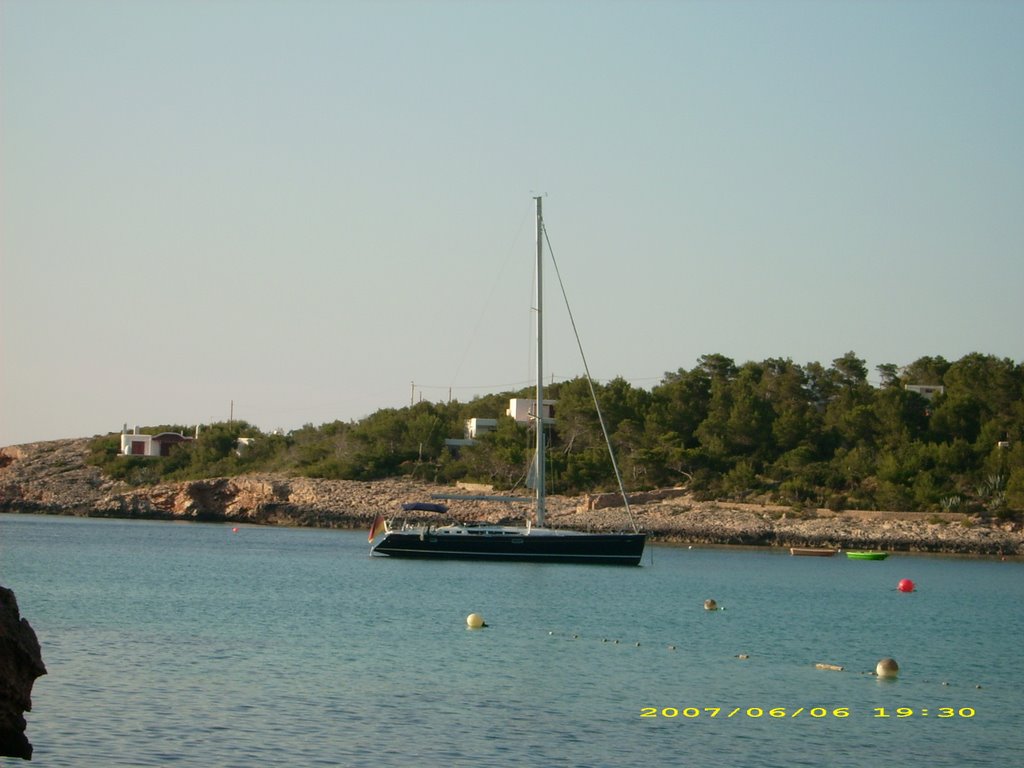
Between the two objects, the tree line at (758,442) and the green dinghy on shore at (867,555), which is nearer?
the green dinghy on shore at (867,555)

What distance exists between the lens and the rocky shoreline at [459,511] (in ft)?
202

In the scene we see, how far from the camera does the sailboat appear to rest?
1721 inches

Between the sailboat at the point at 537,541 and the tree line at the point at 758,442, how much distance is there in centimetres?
2692

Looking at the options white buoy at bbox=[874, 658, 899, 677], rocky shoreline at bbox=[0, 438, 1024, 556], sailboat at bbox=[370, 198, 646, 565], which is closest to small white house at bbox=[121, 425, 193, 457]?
rocky shoreline at bbox=[0, 438, 1024, 556]

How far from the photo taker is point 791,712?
18.1 m

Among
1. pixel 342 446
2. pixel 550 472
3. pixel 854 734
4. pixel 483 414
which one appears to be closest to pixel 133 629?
pixel 854 734

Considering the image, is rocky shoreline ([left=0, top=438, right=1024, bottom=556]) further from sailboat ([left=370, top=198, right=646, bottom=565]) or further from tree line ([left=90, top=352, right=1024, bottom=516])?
sailboat ([left=370, top=198, right=646, bottom=565])

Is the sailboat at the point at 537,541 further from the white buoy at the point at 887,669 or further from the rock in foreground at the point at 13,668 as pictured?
the rock in foreground at the point at 13,668

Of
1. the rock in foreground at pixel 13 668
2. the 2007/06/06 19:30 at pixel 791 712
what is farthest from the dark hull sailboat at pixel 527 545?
the rock in foreground at pixel 13 668

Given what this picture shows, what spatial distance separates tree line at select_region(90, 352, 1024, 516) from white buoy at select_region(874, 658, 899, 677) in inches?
1799

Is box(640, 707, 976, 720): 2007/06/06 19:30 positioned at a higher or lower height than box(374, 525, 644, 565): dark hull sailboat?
lower

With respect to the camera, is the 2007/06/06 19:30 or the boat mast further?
the boat mast

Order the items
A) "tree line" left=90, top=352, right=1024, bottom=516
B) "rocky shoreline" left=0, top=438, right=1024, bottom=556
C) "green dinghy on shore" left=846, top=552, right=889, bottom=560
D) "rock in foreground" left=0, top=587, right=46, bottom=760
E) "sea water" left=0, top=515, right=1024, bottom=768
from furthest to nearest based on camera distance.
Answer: "tree line" left=90, top=352, right=1024, bottom=516
"rocky shoreline" left=0, top=438, right=1024, bottom=556
"green dinghy on shore" left=846, top=552, right=889, bottom=560
"sea water" left=0, top=515, right=1024, bottom=768
"rock in foreground" left=0, top=587, right=46, bottom=760

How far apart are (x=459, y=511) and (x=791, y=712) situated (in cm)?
5610
